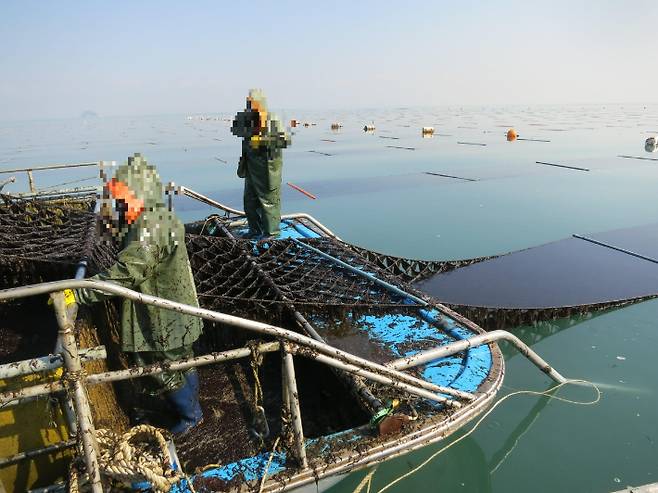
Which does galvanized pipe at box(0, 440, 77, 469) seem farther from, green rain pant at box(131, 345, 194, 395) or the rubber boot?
the rubber boot

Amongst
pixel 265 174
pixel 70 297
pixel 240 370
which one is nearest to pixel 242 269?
pixel 240 370

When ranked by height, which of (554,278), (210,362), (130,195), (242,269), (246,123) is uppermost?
(246,123)

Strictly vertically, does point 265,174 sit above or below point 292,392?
above

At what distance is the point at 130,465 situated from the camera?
2.28 m

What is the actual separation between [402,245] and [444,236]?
1.09 metres

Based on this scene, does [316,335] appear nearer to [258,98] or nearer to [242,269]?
[242,269]

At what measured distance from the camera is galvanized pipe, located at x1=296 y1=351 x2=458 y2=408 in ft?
8.50

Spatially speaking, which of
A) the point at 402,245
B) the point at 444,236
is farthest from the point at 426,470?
the point at 444,236

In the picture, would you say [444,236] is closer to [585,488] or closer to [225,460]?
A: [585,488]

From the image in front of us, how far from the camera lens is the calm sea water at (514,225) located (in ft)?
12.1

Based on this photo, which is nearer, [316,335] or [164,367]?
[164,367]

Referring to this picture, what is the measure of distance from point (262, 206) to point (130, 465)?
14.5ft

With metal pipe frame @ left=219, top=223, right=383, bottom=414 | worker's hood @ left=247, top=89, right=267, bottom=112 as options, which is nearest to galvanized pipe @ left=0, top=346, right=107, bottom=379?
metal pipe frame @ left=219, top=223, right=383, bottom=414

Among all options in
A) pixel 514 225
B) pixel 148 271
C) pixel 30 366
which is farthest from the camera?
pixel 514 225
